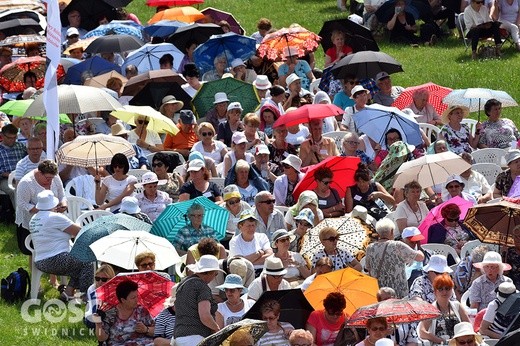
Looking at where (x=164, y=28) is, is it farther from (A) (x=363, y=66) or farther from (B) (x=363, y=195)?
(B) (x=363, y=195)

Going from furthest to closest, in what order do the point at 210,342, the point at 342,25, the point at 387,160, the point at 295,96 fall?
the point at 342,25 → the point at 295,96 → the point at 387,160 → the point at 210,342

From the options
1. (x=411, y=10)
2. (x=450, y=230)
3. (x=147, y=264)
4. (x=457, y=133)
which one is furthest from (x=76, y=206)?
(x=411, y=10)

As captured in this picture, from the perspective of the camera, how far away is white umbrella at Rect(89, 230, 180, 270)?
637 inches

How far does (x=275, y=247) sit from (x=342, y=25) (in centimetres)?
823

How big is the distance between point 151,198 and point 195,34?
7.97m

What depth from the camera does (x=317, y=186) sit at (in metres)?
19.0

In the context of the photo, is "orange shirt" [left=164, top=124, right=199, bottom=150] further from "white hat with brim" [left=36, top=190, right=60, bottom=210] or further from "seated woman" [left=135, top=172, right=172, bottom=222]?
"white hat with brim" [left=36, top=190, right=60, bottom=210]

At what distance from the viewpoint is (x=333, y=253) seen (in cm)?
1697

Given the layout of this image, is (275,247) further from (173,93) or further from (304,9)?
(304,9)

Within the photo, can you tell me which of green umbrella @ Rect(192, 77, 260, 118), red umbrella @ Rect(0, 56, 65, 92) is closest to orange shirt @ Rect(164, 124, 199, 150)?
green umbrella @ Rect(192, 77, 260, 118)

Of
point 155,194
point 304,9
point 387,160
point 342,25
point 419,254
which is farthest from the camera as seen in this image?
point 304,9

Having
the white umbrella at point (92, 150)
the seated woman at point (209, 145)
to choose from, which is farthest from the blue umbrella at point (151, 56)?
the white umbrella at point (92, 150)

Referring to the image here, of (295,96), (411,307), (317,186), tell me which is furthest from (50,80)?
(411,307)

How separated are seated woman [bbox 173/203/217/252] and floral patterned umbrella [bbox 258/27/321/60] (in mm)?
7158
